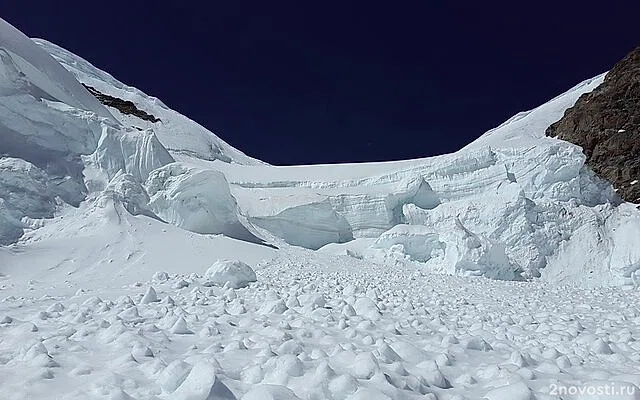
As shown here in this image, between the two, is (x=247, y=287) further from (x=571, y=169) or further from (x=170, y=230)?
(x=571, y=169)

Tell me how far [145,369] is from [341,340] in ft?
5.89

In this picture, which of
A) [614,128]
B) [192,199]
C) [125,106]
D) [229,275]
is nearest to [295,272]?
[229,275]

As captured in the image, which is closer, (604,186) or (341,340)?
(341,340)

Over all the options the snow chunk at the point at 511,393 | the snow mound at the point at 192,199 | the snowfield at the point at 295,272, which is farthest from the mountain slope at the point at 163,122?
the snow chunk at the point at 511,393

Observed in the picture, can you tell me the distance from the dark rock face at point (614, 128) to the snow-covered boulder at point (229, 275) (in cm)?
2405

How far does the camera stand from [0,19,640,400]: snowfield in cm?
315

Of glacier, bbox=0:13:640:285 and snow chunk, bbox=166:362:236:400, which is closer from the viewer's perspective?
snow chunk, bbox=166:362:236:400

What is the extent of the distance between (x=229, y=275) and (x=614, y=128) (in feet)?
101

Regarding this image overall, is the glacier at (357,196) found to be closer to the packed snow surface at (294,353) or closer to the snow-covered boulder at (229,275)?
the snow-covered boulder at (229,275)

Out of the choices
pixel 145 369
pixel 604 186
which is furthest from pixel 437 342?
pixel 604 186

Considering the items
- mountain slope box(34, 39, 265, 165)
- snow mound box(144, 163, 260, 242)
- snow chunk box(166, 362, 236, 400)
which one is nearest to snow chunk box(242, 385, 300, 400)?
snow chunk box(166, 362, 236, 400)

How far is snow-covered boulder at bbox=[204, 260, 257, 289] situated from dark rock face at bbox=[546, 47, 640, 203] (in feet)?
78.9

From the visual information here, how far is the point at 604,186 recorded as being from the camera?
83.7 feet

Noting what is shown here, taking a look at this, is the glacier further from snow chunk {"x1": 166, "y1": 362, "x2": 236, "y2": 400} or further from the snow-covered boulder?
snow chunk {"x1": 166, "y1": 362, "x2": 236, "y2": 400}
